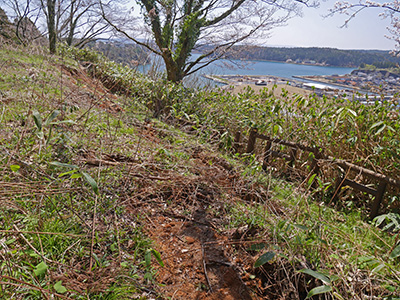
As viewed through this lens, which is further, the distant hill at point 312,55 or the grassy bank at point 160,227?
the distant hill at point 312,55

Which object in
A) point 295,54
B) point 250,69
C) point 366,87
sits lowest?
point 366,87

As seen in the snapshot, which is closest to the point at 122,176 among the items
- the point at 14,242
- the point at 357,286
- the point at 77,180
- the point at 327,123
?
the point at 77,180

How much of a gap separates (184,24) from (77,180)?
6.56 metres

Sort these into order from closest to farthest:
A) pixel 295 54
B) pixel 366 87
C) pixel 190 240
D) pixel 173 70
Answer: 1. pixel 190 240
2. pixel 366 87
3. pixel 173 70
4. pixel 295 54

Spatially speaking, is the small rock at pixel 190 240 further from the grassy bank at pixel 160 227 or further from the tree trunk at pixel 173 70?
the tree trunk at pixel 173 70

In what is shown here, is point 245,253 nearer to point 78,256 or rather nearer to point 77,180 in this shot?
point 78,256

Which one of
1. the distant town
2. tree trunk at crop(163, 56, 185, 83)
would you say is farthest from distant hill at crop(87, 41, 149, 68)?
the distant town

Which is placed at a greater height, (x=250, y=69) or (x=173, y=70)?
(x=250, y=69)

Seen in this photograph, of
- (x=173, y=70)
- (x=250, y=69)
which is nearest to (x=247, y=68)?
(x=250, y=69)

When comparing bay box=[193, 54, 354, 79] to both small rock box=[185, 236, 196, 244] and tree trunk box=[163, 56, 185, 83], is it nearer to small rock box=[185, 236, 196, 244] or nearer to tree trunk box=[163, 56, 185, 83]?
tree trunk box=[163, 56, 185, 83]

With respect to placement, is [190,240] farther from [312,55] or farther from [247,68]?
[312,55]

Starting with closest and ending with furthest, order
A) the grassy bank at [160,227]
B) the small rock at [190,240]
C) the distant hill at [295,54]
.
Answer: the grassy bank at [160,227], the small rock at [190,240], the distant hill at [295,54]

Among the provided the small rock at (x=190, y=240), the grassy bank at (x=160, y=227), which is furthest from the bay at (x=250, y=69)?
the small rock at (x=190, y=240)

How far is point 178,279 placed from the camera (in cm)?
159
